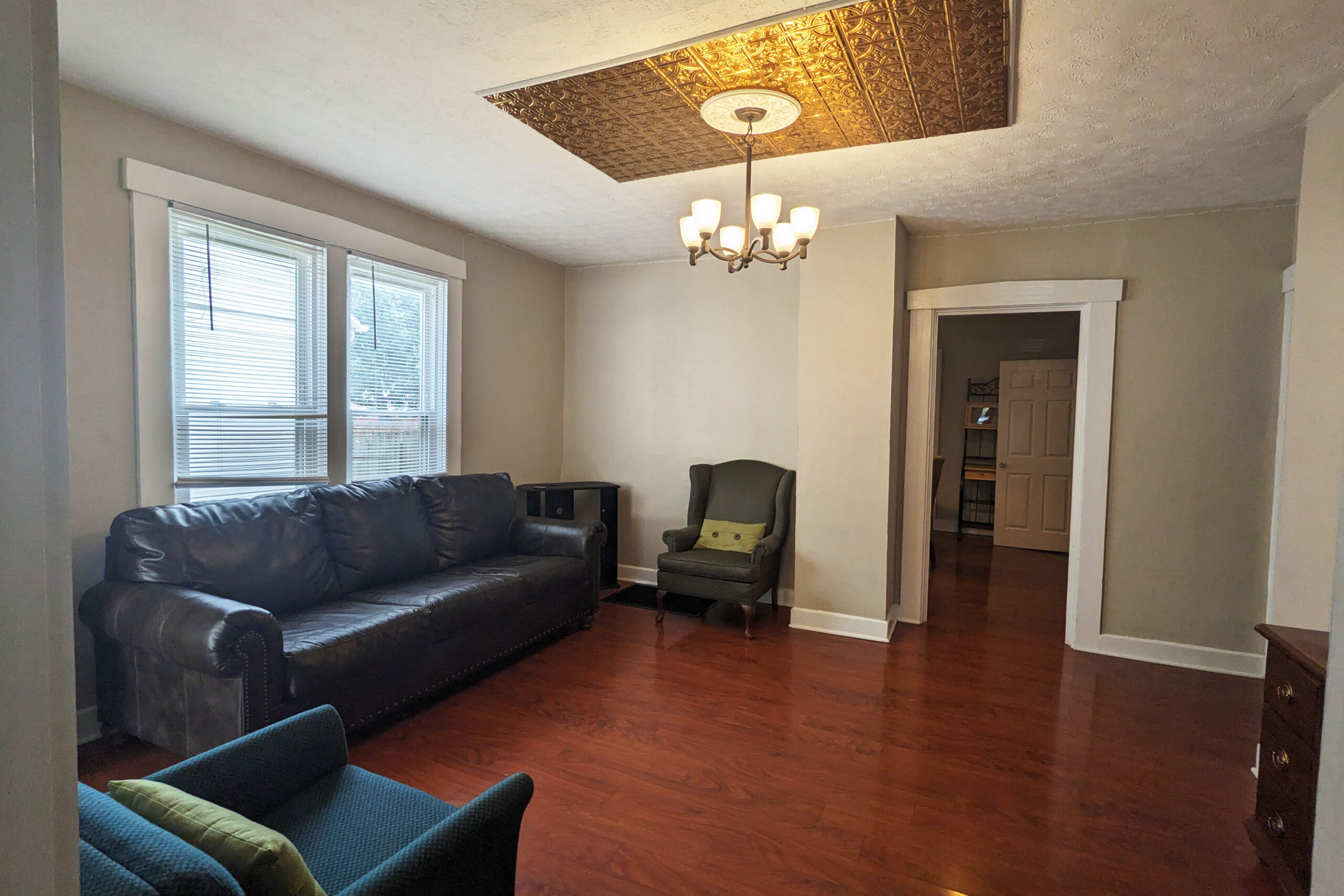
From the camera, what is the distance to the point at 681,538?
4.50 metres

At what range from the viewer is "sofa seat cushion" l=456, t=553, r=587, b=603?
3.59 metres

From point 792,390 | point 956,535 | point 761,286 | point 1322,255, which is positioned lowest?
point 956,535

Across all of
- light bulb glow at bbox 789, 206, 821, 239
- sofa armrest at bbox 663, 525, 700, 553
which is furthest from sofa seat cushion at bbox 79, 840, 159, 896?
sofa armrest at bbox 663, 525, 700, 553

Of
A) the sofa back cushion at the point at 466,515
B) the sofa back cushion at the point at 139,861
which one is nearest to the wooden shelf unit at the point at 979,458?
the sofa back cushion at the point at 466,515

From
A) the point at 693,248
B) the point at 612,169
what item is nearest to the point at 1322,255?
the point at 693,248

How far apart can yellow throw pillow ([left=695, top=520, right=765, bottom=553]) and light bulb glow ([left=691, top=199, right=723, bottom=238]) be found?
2.41 meters

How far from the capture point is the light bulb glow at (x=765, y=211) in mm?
2502

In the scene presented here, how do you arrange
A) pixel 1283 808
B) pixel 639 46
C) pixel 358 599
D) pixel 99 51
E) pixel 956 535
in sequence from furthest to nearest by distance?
pixel 956 535, pixel 358 599, pixel 99 51, pixel 639 46, pixel 1283 808

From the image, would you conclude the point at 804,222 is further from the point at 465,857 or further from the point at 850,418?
the point at 465,857

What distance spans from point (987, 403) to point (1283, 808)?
6221mm

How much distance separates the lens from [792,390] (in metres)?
4.67

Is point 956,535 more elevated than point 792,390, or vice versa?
point 792,390

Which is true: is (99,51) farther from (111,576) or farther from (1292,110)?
(1292,110)

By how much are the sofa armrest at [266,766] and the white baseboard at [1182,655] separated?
411 cm
